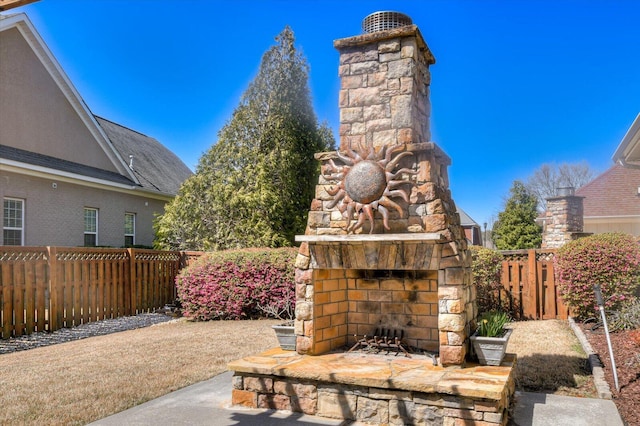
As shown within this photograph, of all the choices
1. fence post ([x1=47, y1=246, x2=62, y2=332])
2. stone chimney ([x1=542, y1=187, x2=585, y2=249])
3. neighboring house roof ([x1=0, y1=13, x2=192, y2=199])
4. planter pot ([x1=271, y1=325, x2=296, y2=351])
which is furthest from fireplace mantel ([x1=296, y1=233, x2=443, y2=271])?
stone chimney ([x1=542, y1=187, x2=585, y2=249])

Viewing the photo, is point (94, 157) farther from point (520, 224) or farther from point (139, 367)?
point (520, 224)

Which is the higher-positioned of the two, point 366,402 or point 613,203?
point 613,203

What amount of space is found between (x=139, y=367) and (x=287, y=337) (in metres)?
2.22

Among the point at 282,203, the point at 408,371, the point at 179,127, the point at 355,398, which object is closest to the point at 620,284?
the point at 408,371

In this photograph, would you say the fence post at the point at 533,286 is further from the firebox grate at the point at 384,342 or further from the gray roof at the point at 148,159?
the gray roof at the point at 148,159

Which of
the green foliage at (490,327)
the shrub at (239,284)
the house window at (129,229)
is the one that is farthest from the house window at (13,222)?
the green foliage at (490,327)

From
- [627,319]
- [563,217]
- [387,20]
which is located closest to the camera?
[387,20]

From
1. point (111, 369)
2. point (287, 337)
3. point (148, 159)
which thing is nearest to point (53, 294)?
point (111, 369)

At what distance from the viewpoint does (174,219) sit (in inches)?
530

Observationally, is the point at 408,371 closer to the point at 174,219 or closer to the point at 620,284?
the point at 620,284

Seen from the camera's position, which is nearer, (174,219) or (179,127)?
(174,219)

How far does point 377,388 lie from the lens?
4.11 metres

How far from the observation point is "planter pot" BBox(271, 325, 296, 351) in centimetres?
511

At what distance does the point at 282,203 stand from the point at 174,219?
325cm
